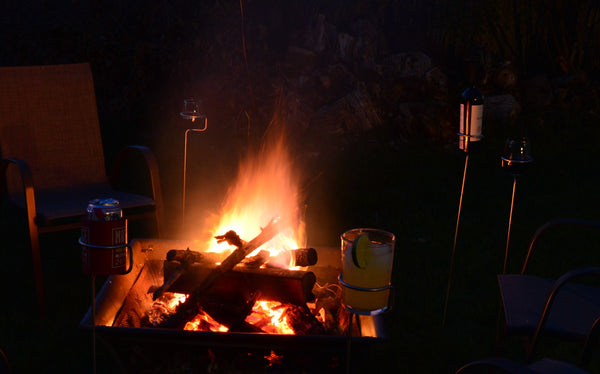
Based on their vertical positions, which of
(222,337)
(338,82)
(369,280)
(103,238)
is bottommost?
(222,337)

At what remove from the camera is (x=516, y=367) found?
4.28ft

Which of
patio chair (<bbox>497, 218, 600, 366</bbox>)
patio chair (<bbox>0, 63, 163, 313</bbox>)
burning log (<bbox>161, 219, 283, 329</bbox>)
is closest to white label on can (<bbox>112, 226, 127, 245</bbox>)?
burning log (<bbox>161, 219, 283, 329</bbox>)

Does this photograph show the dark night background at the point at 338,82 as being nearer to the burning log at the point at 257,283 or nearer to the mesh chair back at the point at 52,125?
the mesh chair back at the point at 52,125

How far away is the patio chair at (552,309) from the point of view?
172 cm

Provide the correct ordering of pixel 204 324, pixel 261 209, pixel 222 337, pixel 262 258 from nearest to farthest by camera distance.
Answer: pixel 222 337 → pixel 204 324 → pixel 262 258 → pixel 261 209

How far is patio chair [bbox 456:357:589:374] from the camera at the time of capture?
4.28 feet

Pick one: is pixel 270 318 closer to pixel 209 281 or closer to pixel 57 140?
pixel 209 281

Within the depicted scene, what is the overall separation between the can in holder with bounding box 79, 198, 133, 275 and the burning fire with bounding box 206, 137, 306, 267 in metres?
0.96

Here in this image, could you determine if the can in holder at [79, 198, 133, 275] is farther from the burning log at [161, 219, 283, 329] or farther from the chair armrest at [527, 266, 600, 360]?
the chair armrest at [527, 266, 600, 360]

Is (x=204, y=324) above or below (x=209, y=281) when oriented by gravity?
below

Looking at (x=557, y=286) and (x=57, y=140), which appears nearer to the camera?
(x=557, y=286)

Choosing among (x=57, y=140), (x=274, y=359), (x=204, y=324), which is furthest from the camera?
(x=57, y=140)

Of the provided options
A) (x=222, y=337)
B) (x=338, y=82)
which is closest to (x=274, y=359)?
(x=222, y=337)

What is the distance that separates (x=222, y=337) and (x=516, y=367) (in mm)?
976
